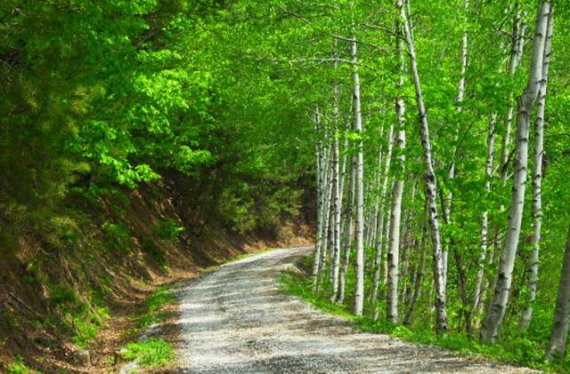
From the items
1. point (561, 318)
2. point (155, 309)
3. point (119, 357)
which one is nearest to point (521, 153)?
point (561, 318)

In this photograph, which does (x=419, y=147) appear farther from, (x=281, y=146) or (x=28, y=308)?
(x=281, y=146)

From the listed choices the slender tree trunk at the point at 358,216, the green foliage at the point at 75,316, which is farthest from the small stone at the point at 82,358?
the slender tree trunk at the point at 358,216

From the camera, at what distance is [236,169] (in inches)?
1224

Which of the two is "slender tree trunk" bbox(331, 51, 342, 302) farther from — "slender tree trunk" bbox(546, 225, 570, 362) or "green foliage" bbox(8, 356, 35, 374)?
"green foliage" bbox(8, 356, 35, 374)

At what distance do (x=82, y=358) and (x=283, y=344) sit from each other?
3.99m

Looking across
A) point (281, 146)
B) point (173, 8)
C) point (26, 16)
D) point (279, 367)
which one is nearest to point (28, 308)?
point (279, 367)

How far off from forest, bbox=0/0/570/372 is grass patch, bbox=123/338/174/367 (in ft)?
5.14

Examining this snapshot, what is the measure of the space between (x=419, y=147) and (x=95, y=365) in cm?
821

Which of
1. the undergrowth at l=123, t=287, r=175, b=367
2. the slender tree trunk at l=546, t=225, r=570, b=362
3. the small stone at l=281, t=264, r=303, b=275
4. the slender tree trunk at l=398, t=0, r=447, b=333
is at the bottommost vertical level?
the undergrowth at l=123, t=287, r=175, b=367

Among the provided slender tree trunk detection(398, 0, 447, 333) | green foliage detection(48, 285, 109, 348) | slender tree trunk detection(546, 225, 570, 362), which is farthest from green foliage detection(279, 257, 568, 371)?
green foliage detection(48, 285, 109, 348)

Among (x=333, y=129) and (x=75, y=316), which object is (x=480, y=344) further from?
(x=333, y=129)

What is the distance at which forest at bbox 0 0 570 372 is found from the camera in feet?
31.4

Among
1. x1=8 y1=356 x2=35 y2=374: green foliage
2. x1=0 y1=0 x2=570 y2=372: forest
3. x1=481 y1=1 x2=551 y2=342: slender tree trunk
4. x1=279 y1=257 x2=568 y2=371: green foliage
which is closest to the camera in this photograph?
x1=8 y1=356 x2=35 y2=374: green foliage

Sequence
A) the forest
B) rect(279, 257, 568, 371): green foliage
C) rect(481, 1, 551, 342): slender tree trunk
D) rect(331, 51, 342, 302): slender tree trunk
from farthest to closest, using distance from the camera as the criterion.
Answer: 1. rect(331, 51, 342, 302): slender tree trunk
2. rect(481, 1, 551, 342): slender tree trunk
3. rect(279, 257, 568, 371): green foliage
4. the forest
